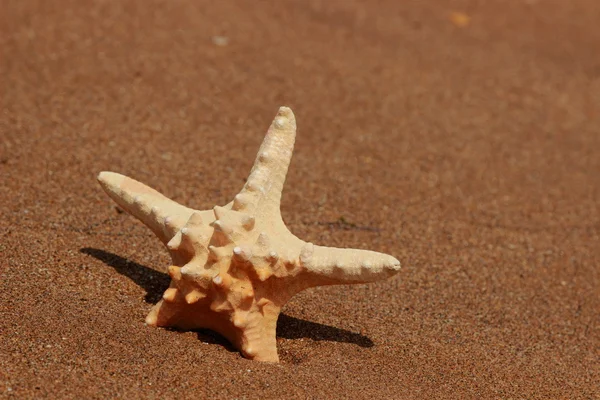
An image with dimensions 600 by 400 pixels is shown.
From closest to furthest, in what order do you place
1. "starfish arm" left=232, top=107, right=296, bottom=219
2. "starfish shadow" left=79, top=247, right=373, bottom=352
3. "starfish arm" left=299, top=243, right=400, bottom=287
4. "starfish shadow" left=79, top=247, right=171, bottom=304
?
"starfish arm" left=299, top=243, right=400, bottom=287, "starfish arm" left=232, top=107, right=296, bottom=219, "starfish shadow" left=79, top=247, right=373, bottom=352, "starfish shadow" left=79, top=247, right=171, bottom=304

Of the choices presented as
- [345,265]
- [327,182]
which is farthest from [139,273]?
[327,182]

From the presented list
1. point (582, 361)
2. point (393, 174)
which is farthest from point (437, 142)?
point (582, 361)

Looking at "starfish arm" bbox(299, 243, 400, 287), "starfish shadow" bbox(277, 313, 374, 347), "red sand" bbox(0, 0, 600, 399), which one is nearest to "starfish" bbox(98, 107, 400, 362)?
"starfish arm" bbox(299, 243, 400, 287)

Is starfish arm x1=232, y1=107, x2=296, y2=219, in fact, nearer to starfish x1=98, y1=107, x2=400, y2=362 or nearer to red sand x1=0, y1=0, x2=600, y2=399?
starfish x1=98, y1=107, x2=400, y2=362

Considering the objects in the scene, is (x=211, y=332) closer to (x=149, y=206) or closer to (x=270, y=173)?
(x=149, y=206)

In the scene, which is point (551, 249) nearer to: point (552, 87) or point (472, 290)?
point (472, 290)
